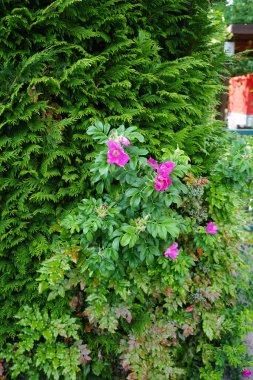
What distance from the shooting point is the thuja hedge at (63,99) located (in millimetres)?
1900

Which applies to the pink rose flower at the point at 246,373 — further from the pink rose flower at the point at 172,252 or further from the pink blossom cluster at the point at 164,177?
the pink blossom cluster at the point at 164,177

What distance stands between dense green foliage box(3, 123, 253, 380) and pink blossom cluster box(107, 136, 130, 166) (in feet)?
0.18

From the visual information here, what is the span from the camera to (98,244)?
196 centimetres

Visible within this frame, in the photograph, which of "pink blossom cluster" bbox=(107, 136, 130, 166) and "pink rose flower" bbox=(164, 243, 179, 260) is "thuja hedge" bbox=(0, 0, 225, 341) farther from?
"pink rose flower" bbox=(164, 243, 179, 260)

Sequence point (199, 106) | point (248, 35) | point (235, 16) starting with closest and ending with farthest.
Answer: point (199, 106)
point (248, 35)
point (235, 16)

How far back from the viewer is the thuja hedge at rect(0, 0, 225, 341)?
1900 mm

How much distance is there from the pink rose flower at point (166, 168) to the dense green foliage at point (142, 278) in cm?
6

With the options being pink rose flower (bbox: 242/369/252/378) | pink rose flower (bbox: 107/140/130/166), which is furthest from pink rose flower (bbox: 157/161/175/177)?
pink rose flower (bbox: 242/369/252/378)

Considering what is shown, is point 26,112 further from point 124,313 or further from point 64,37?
point 124,313

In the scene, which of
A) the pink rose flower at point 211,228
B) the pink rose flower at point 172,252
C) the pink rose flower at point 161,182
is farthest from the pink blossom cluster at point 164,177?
the pink rose flower at point 211,228

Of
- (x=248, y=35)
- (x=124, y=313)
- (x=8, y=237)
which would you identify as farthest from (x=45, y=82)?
(x=248, y=35)

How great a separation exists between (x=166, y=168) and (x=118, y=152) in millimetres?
253

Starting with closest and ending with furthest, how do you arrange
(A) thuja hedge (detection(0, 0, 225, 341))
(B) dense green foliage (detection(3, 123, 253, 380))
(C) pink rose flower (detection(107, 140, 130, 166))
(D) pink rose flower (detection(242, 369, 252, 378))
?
(C) pink rose flower (detection(107, 140, 130, 166)), (B) dense green foliage (detection(3, 123, 253, 380)), (A) thuja hedge (detection(0, 0, 225, 341)), (D) pink rose flower (detection(242, 369, 252, 378))

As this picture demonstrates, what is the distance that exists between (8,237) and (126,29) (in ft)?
4.73
